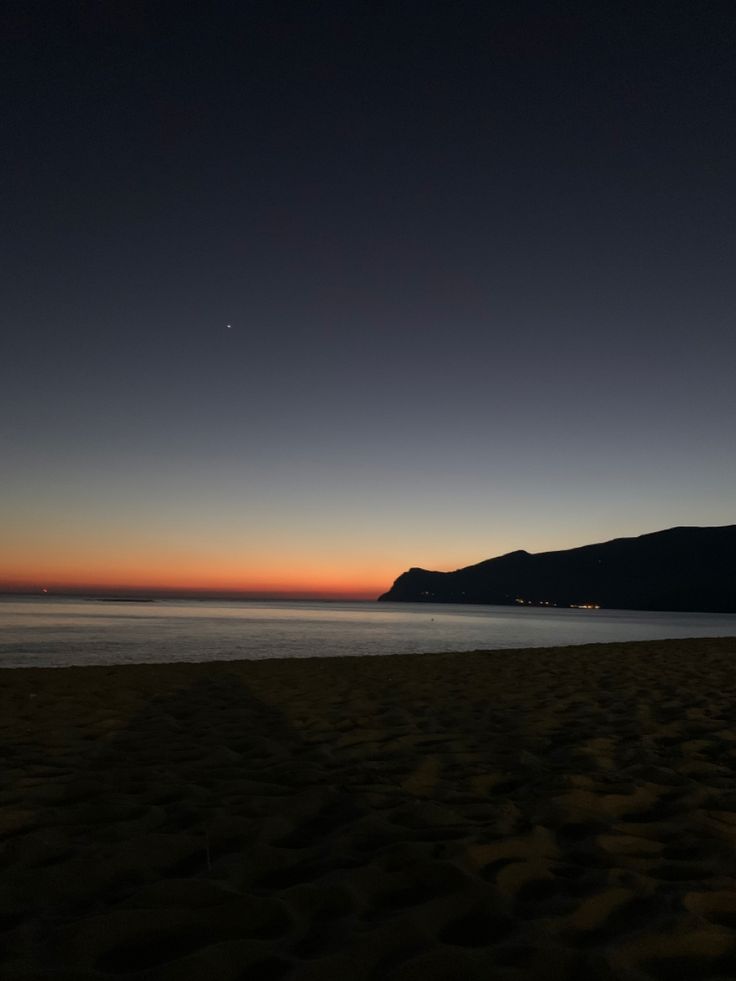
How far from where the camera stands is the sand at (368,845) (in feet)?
6.40

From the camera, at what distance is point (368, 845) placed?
2855mm

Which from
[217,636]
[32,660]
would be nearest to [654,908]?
[32,660]

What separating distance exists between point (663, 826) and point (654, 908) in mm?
994

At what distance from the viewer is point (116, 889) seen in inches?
97.0

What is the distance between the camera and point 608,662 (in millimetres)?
11836

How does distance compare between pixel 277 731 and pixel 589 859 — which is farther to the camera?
pixel 277 731

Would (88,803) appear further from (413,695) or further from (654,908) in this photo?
(413,695)

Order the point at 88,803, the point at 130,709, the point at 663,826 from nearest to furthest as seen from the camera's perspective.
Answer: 1. the point at 663,826
2. the point at 88,803
3. the point at 130,709

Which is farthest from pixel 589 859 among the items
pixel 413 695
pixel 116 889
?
pixel 413 695

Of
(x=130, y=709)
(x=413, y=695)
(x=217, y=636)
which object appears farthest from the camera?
(x=217, y=636)

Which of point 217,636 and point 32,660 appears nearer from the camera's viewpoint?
point 32,660

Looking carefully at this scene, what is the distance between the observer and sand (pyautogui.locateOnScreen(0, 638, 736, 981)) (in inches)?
76.9

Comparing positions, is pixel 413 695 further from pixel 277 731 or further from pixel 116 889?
pixel 116 889

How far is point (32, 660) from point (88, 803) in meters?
14.9
